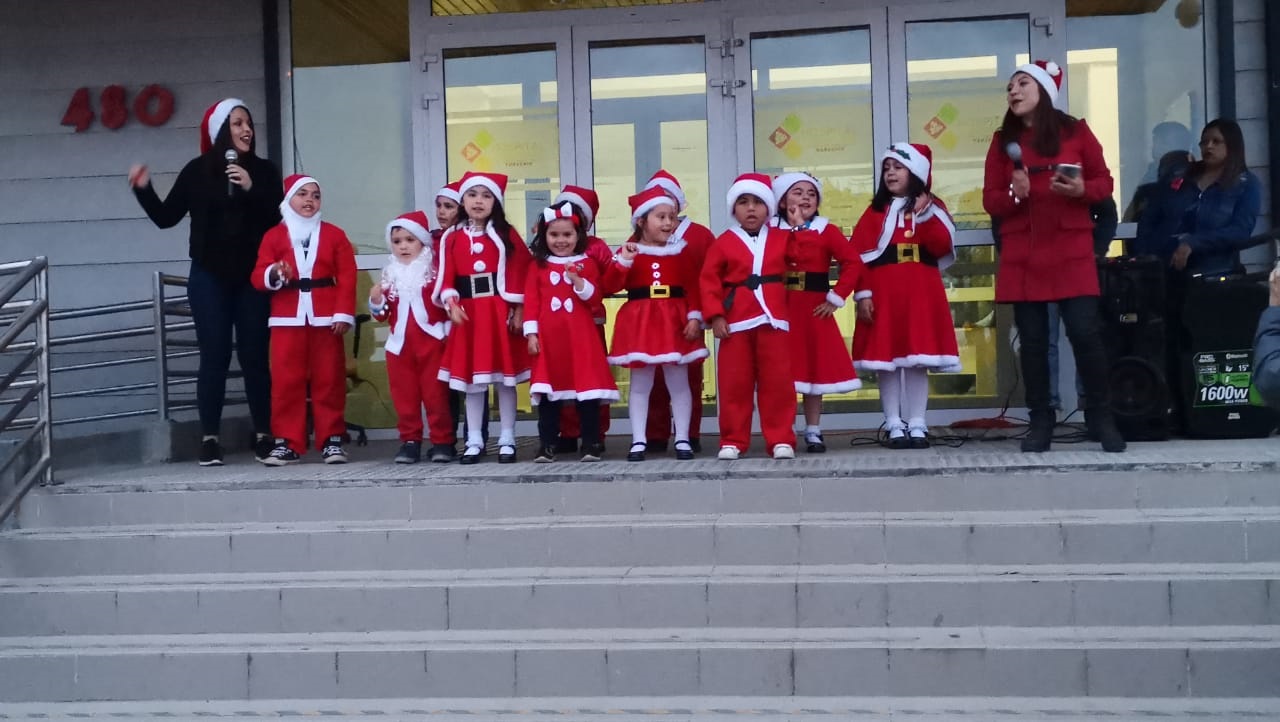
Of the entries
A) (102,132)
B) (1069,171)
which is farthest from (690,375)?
(102,132)

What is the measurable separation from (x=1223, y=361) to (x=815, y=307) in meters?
2.08

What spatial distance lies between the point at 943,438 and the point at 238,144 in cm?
416

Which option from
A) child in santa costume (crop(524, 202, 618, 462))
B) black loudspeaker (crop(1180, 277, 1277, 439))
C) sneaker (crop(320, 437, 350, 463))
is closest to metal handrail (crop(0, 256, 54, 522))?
sneaker (crop(320, 437, 350, 463))

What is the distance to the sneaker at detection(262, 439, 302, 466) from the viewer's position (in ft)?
23.3

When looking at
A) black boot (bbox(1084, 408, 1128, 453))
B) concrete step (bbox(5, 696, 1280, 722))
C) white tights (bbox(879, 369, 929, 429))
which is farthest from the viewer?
white tights (bbox(879, 369, 929, 429))

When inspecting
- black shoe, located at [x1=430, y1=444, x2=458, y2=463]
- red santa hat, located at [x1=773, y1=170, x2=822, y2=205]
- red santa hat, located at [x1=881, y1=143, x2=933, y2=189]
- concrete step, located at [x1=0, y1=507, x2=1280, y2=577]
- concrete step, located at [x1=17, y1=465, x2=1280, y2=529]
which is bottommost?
concrete step, located at [x1=0, y1=507, x2=1280, y2=577]

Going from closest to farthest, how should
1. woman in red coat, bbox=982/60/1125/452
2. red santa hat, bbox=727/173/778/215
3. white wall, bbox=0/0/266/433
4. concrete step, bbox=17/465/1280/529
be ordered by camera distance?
concrete step, bbox=17/465/1280/529, woman in red coat, bbox=982/60/1125/452, red santa hat, bbox=727/173/778/215, white wall, bbox=0/0/266/433

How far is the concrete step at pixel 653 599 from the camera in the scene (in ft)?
16.5

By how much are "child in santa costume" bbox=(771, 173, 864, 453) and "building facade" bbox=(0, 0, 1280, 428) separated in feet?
5.49

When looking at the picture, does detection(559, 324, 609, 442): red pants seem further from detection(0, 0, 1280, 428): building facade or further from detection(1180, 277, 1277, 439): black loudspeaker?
detection(1180, 277, 1277, 439): black loudspeaker

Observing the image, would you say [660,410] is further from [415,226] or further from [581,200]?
[415,226]

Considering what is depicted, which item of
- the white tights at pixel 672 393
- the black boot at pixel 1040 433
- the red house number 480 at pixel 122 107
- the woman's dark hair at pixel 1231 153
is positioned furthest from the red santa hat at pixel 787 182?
the red house number 480 at pixel 122 107

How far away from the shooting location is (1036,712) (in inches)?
182

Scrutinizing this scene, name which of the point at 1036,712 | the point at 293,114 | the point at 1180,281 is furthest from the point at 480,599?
the point at 293,114
